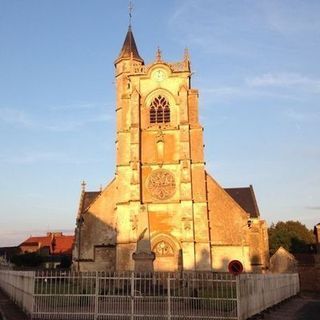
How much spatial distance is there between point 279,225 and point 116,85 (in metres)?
37.8

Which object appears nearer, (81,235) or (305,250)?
(81,235)

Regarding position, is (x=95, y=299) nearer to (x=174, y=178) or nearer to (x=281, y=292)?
(x=281, y=292)

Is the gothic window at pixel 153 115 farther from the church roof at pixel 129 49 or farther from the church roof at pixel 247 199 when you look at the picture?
the church roof at pixel 247 199

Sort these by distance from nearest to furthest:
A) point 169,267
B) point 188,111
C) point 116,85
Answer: point 169,267 → point 188,111 → point 116,85

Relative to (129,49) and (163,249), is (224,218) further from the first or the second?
(129,49)

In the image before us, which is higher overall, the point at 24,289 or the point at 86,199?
the point at 86,199

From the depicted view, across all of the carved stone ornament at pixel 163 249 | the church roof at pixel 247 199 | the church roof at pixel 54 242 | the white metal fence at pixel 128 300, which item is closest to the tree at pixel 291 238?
the church roof at pixel 247 199

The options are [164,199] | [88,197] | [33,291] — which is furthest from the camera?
[88,197]

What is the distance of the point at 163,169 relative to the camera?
121 ft

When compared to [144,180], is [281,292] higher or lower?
lower

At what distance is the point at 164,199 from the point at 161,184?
1.28 m

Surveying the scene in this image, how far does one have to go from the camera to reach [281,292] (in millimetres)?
28234

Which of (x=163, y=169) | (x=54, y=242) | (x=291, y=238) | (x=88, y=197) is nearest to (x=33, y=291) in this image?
(x=163, y=169)

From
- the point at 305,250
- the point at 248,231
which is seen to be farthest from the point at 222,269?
the point at 305,250
